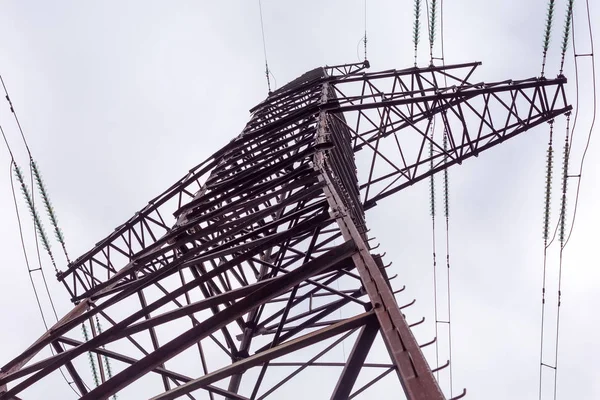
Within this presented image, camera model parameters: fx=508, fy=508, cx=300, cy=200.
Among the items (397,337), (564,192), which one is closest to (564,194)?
(564,192)

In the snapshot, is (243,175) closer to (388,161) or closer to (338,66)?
(388,161)

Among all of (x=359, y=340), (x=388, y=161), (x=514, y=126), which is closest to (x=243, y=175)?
(x=388, y=161)

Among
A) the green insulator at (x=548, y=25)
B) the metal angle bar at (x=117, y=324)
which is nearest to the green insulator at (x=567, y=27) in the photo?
the green insulator at (x=548, y=25)

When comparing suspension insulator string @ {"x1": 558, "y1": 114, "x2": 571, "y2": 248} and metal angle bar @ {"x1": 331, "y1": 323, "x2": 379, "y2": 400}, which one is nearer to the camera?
metal angle bar @ {"x1": 331, "y1": 323, "x2": 379, "y2": 400}

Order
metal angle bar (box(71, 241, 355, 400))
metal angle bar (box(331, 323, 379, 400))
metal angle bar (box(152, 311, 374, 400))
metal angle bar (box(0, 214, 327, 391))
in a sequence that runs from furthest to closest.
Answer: metal angle bar (box(0, 214, 327, 391)) < metal angle bar (box(71, 241, 355, 400)) < metal angle bar (box(152, 311, 374, 400)) < metal angle bar (box(331, 323, 379, 400))

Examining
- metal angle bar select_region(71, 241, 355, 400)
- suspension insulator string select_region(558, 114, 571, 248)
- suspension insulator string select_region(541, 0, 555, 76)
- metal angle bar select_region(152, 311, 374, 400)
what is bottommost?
metal angle bar select_region(152, 311, 374, 400)

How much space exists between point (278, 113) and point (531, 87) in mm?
5262

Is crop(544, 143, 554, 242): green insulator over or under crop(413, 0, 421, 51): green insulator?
under

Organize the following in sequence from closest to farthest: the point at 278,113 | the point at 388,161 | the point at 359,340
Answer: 1. the point at 359,340
2. the point at 388,161
3. the point at 278,113

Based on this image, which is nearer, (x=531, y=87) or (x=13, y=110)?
(x=13, y=110)

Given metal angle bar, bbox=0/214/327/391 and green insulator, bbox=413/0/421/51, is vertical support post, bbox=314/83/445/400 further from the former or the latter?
green insulator, bbox=413/0/421/51

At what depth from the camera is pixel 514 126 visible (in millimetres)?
10273

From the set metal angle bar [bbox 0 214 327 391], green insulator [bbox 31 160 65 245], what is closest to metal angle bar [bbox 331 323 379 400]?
metal angle bar [bbox 0 214 327 391]

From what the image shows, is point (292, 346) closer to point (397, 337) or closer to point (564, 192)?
point (397, 337)
